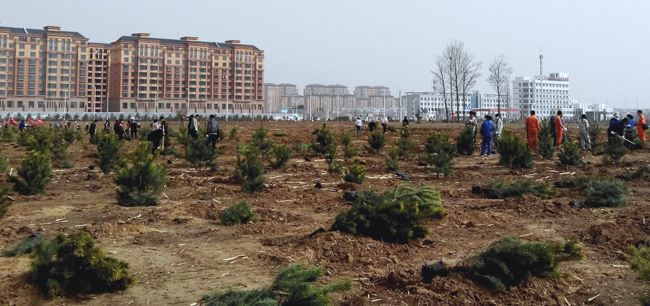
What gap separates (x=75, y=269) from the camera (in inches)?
196

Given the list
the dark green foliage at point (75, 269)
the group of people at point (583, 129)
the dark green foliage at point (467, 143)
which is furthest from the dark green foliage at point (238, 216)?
the group of people at point (583, 129)

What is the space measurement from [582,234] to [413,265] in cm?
268

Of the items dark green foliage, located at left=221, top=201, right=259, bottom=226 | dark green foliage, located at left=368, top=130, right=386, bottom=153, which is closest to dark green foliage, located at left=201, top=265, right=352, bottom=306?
dark green foliage, located at left=221, top=201, right=259, bottom=226

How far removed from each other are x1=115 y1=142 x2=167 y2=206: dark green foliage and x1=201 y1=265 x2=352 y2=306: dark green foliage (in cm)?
545

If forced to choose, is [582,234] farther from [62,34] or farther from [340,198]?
[62,34]

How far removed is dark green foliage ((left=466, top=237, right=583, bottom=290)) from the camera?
4949mm

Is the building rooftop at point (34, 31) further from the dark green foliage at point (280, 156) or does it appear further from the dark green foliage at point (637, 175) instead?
the dark green foliage at point (637, 175)

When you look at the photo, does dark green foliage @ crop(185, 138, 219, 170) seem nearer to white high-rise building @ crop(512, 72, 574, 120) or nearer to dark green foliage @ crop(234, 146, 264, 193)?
dark green foliage @ crop(234, 146, 264, 193)

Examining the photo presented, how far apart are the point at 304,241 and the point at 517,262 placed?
2.38 meters

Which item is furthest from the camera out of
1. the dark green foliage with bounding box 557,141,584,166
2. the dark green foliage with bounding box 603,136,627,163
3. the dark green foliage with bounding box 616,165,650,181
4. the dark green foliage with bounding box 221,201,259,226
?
the dark green foliage with bounding box 603,136,627,163

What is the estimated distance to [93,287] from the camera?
5.04 m

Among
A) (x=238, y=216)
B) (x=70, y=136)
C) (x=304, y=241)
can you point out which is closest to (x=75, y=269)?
(x=304, y=241)

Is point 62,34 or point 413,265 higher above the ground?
point 62,34

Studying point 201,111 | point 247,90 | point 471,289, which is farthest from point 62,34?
point 471,289
